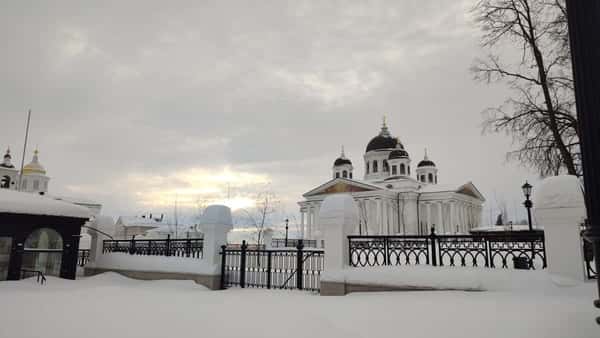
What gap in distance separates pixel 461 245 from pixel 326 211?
11.2 feet

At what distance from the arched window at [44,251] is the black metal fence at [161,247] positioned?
2.33 m

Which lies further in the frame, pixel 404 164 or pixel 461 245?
pixel 404 164

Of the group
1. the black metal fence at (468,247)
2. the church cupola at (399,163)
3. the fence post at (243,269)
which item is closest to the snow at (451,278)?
the black metal fence at (468,247)

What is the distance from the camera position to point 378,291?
8961 millimetres

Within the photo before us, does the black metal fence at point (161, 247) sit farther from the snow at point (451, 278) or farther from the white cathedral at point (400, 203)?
the white cathedral at point (400, 203)

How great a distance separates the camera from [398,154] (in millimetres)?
61375

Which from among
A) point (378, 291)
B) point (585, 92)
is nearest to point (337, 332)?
point (378, 291)

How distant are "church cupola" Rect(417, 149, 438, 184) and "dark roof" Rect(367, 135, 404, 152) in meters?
5.48

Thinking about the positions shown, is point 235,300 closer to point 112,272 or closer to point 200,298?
point 200,298

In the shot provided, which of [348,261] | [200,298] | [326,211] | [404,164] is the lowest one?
[200,298]

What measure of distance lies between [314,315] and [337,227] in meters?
3.53

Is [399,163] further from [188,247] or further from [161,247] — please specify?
[188,247]

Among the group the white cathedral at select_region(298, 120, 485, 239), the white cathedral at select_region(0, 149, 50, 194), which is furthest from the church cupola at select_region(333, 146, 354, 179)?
the white cathedral at select_region(0, 149, 50, 194)

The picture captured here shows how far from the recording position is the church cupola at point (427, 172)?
6744 centimetres
